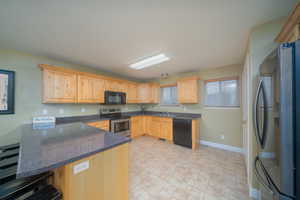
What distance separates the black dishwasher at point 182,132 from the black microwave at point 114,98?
2003mm

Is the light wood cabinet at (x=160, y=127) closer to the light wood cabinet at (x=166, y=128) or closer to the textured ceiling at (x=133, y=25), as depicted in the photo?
the light wood cabinet at (x=166, y=128)

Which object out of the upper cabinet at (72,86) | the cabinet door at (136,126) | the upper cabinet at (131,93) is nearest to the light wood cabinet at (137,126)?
the cabinet door at (136,126)

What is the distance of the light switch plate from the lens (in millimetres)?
891

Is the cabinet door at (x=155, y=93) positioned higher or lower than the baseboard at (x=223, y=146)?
higher

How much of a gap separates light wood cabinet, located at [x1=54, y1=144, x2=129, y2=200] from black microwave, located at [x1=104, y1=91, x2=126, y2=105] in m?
2.51

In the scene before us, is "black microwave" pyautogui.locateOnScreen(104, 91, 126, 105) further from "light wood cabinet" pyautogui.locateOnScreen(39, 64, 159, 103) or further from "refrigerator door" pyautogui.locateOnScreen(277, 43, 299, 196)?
"refrigerator door" pyautogui.locateOnScreen(277, 43, 299, 196)

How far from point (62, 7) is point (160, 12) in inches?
45.7

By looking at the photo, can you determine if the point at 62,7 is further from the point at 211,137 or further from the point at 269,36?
the point at 211,137

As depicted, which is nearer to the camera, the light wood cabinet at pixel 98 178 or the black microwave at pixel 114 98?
the light wood cabinet at pixel 98 178

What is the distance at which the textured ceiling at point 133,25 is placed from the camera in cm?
124

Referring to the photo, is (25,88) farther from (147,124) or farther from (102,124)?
(147,124)

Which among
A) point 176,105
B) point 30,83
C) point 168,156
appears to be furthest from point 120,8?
point 176,105

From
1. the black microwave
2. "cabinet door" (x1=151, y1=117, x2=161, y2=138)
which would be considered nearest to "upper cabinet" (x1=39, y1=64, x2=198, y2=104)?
the black microwave

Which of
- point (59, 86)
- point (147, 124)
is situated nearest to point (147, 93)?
point (147, 124)
